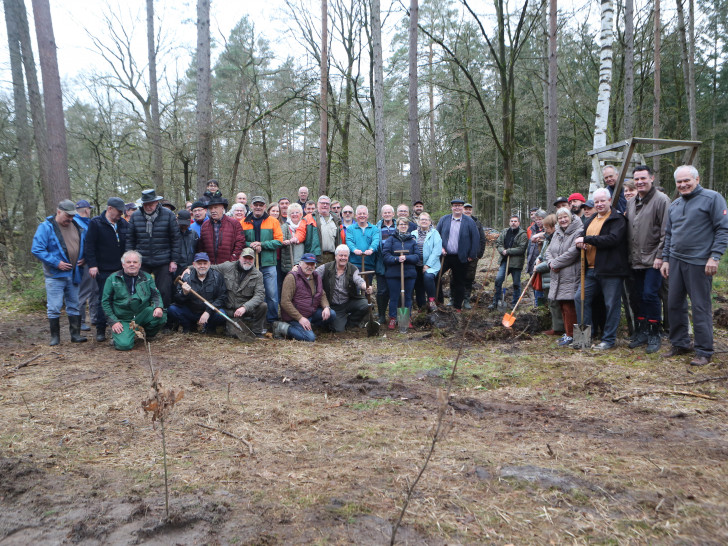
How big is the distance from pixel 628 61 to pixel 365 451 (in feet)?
45.6

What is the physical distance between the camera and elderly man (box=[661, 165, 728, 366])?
5.00 m

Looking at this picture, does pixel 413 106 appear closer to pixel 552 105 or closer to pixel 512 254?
pixel 552 105

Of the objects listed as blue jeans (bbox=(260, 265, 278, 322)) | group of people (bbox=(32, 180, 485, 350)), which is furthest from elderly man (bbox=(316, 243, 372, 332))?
blue jeans (bbox=(260, 265, 278, 322))

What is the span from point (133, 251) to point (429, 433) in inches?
199

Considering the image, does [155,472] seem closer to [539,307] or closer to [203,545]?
[203,545]

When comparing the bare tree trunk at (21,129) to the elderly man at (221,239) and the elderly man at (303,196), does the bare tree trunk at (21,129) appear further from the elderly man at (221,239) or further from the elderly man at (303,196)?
the elderly man at (303,196)

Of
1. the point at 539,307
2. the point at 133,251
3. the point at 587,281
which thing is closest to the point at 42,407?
the point at 133,251

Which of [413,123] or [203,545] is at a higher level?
[413,123]

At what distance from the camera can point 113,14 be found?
19.2 m

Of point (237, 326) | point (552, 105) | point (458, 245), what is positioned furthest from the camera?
point (552, 105)

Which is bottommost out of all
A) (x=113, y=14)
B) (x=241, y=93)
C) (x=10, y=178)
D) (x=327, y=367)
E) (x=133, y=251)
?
(x=327, y=367)

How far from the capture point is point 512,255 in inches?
365

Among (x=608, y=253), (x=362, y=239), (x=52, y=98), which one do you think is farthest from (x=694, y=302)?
(x=52, y=98)

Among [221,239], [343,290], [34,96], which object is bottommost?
[343,290]
